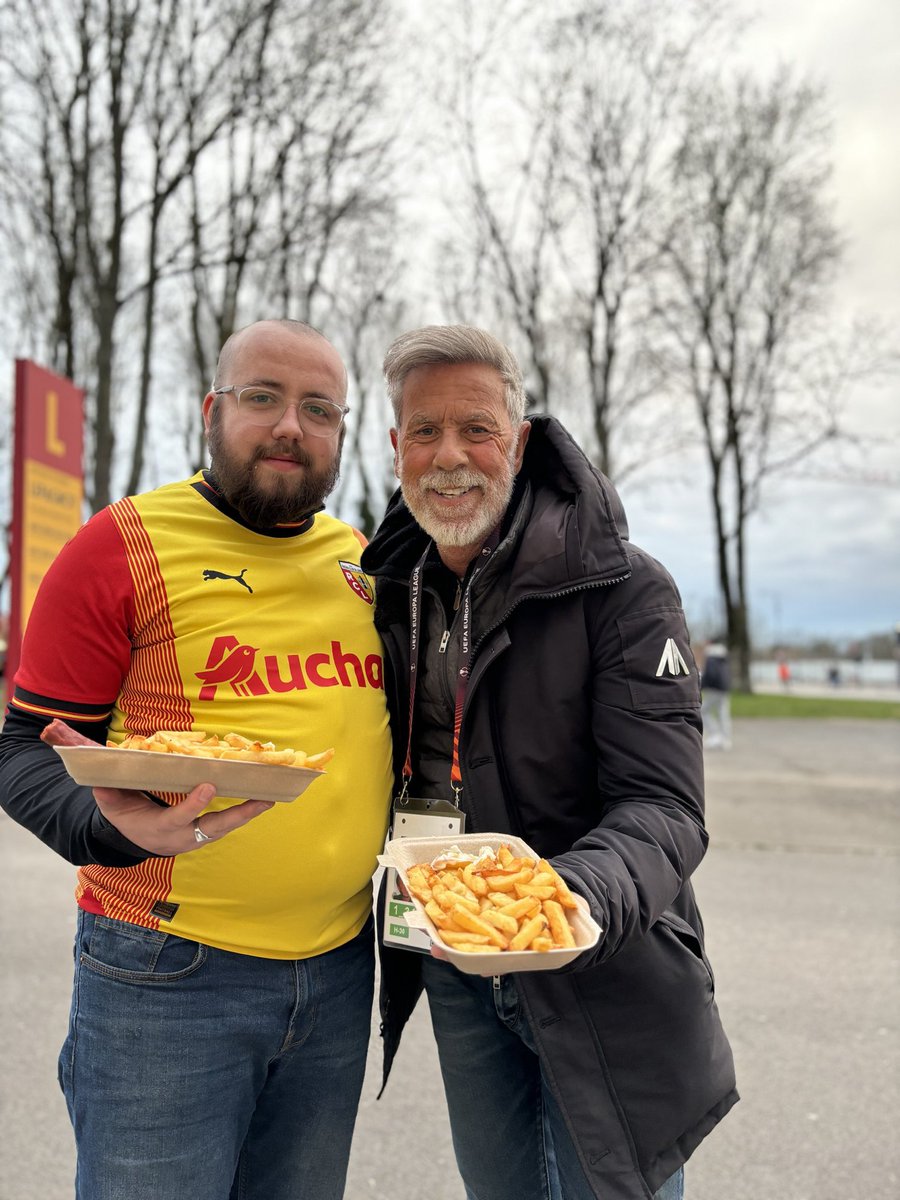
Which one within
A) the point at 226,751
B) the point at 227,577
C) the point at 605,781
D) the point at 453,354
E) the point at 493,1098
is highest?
the point at 453,354

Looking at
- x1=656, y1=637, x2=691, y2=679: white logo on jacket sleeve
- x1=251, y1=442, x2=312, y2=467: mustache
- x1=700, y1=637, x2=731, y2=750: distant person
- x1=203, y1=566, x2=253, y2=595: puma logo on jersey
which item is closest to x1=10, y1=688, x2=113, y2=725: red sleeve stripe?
x1=203, y1=566, x2=253, y2=595: puma logo on jersey

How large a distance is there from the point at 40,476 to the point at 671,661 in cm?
988

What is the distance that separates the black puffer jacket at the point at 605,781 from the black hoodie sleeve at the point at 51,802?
79 centimetres

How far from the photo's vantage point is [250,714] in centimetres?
215

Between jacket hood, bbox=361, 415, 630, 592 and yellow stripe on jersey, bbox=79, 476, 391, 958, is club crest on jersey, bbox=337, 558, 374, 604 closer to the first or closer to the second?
jacket hood, bbox=361, 415, 630, 592

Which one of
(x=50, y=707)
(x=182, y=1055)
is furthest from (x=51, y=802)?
(x=182, y=1055)

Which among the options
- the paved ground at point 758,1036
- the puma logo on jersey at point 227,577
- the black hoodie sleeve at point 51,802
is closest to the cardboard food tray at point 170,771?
the black hoodie sleeve at point 51,802

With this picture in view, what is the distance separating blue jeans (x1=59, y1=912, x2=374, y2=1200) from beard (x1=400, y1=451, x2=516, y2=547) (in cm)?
105

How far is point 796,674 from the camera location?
67938 mm

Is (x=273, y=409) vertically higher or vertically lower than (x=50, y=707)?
higher

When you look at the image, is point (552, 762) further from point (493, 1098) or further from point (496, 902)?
point (493, 1098)

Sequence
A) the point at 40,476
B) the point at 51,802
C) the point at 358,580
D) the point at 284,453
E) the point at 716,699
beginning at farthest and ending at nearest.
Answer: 1. the point at 716,699
2. the point at 40,476
3. the point at 358,580
4. the point at 284,453
5. the point at 51,802

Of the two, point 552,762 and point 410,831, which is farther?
point 410,831

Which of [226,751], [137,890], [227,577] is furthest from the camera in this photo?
[227,577]
